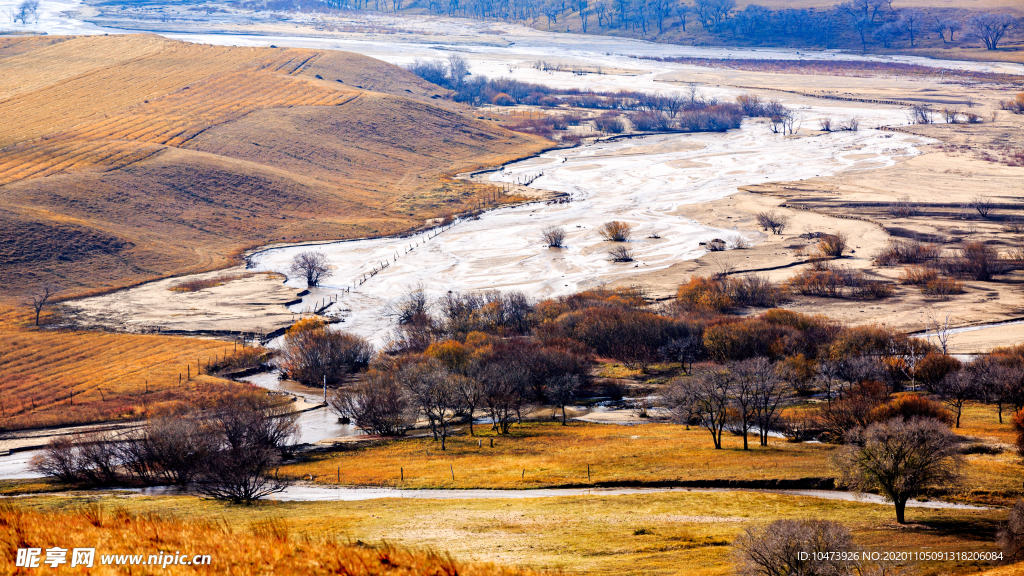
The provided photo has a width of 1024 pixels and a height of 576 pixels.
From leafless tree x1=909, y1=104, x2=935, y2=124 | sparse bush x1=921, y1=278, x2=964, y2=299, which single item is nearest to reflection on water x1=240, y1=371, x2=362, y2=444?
sparse bush x1=921, y1=278, x2=964, y2=299

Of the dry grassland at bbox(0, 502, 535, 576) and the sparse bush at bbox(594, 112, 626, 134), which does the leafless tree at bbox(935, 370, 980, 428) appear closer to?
the dry grassland at bbox(0, 502, 535, 576)

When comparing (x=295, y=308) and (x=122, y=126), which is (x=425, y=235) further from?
(x=122, y=126)

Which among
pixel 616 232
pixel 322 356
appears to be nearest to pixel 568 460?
pixel 322 356

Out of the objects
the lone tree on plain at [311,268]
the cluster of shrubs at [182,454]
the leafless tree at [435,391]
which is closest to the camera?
the cluster of shrubs at [182,454]

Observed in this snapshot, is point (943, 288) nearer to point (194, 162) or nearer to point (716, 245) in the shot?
point (716, 245)

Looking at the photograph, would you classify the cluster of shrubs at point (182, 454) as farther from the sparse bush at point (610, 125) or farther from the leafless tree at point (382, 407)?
the sparse bush at point (610, 125)

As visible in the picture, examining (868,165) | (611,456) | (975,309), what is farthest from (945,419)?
(868,165)

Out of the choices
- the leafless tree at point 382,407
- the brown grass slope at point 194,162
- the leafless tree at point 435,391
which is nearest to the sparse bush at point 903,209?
the brown grass slope at point 194,162
